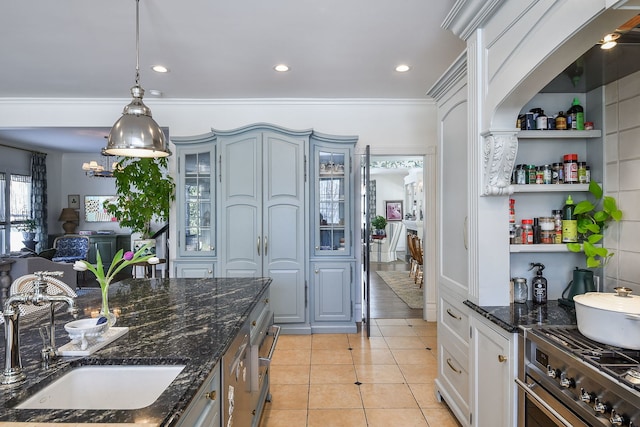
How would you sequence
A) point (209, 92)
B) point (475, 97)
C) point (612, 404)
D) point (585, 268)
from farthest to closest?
1. point (209, 92)
2. point (585, 268)
3. point (475, 97)
4. point (612, 404)

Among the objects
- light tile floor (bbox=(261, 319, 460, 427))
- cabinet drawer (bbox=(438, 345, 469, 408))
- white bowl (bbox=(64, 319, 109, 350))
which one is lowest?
light tile floor (bbox=(261, 319, 460, 427))

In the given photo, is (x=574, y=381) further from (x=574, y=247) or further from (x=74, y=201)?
(x=74, y=201)

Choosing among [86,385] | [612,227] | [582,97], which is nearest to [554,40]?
[582,97]

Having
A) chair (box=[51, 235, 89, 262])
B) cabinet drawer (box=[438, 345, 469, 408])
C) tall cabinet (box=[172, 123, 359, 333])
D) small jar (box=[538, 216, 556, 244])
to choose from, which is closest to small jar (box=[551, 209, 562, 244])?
small jar (box=[538, 216, 556, 244])

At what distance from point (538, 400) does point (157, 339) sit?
156 centimetres

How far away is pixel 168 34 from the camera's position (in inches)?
113

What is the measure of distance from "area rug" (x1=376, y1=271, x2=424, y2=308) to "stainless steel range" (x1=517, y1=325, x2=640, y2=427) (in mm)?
3761

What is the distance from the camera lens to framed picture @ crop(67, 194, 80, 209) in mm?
8633

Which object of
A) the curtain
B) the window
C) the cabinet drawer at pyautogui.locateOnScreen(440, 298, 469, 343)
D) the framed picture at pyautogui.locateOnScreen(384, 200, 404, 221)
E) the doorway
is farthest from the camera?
the framed picture at pyautogui.locateOnScreen(384, 200, 404, 221)

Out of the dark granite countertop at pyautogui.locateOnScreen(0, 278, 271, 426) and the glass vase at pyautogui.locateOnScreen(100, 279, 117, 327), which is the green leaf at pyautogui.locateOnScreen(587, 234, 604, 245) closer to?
the dark granite countertop at pyautogui.locateOnScreen(0, 278, 271, 426)

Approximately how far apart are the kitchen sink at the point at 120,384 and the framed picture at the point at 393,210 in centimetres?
1097

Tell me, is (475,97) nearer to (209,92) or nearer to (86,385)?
(86,385)

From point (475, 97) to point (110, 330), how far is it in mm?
2114

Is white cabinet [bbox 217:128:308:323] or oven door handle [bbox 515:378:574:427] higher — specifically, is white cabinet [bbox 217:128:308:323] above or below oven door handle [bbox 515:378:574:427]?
above
